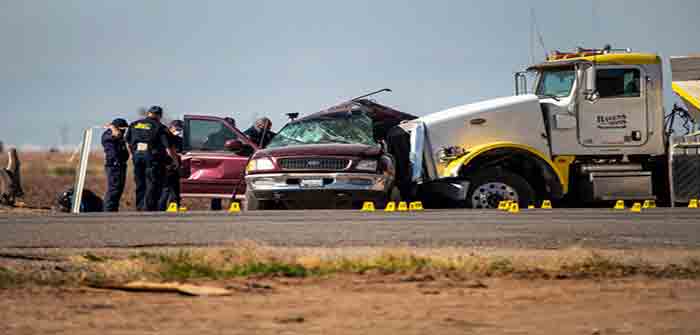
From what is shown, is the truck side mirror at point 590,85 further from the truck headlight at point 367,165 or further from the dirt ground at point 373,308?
the dirt ground at point 373,308

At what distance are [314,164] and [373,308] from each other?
10177 mm

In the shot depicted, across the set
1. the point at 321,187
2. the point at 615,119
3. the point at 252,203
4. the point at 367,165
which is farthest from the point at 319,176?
the point at 615,119

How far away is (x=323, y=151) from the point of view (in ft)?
59.6

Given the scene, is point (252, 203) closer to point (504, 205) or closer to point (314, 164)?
point (314, 164)

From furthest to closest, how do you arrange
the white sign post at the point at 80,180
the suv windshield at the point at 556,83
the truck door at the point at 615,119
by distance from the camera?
the white sign post at the point at 80,180, the suv windshield at the point at 556,83, the truck door at the point at 615,119

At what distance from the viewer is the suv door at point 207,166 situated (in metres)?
19.8

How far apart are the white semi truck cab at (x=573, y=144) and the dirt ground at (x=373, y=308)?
9.42 m

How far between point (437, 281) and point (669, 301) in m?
1.74

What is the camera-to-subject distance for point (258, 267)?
31.6 feet

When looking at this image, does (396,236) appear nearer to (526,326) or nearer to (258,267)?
(258,267)

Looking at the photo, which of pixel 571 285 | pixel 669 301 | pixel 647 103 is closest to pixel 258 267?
pixel 571 285

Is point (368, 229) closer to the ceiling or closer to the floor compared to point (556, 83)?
closer to the floor

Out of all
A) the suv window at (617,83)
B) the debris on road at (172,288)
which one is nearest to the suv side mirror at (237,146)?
the suv window at (617,83)

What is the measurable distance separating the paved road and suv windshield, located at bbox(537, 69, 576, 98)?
3.11 m
